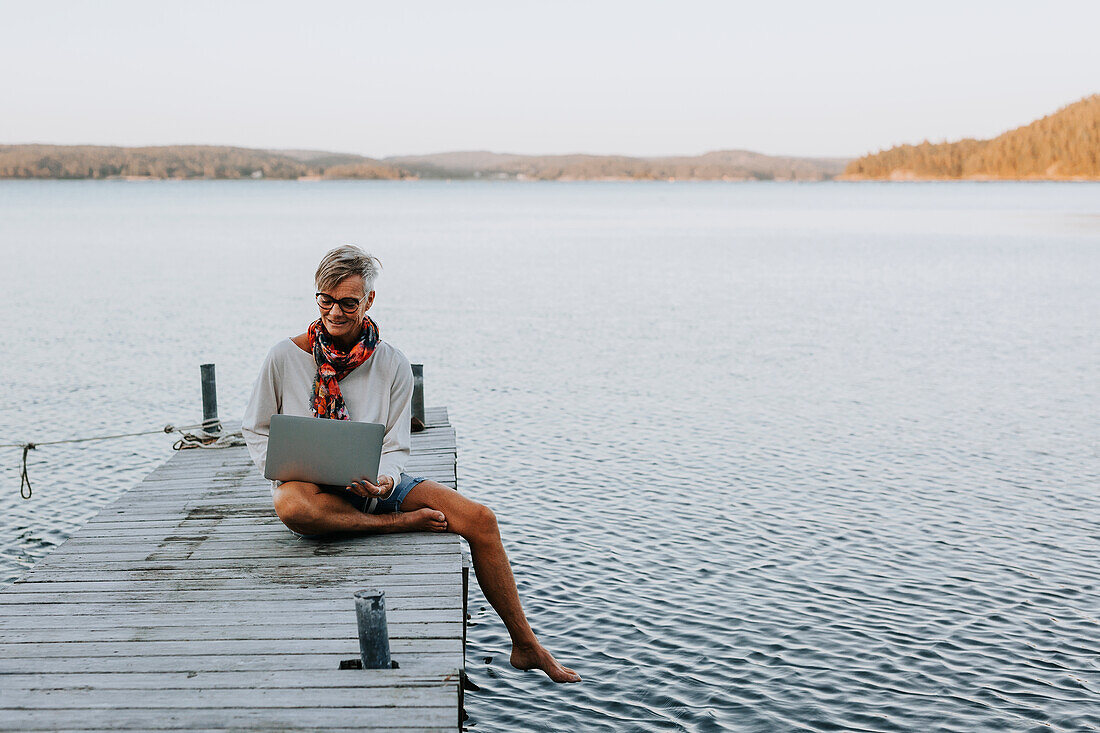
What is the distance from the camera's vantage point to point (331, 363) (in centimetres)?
595

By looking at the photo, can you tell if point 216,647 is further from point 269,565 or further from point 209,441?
point 209,441

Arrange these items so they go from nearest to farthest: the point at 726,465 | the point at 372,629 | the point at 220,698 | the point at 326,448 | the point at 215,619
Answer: the point at 220,698 < the point at 372,629 < the point at 215,619 < the point at 326,448 < the point at 726,465

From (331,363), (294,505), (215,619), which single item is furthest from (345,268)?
(215,619)

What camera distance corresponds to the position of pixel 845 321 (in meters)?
28.2

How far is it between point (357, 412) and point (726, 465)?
823 centimetres

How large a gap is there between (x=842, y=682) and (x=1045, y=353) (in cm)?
1775

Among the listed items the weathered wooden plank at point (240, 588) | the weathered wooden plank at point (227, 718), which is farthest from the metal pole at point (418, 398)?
the weathered wooden plank at point (227, 718)

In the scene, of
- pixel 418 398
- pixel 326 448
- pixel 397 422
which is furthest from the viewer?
pixel 418 398

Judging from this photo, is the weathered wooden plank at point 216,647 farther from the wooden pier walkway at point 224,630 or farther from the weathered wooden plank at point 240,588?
the weathered wooden plank at point 240,588

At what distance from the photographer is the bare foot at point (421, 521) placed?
6.30m

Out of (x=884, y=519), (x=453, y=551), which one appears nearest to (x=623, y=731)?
(x=453, y=551)

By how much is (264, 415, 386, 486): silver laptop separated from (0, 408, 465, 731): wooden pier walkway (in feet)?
2.04

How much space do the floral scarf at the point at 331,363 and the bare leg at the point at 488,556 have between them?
0.82 m

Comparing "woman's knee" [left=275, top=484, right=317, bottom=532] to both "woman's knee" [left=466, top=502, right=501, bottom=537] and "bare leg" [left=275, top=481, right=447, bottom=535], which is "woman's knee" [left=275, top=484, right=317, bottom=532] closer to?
"bare leg" [left=275, top=481, right=447, bottom=535]
